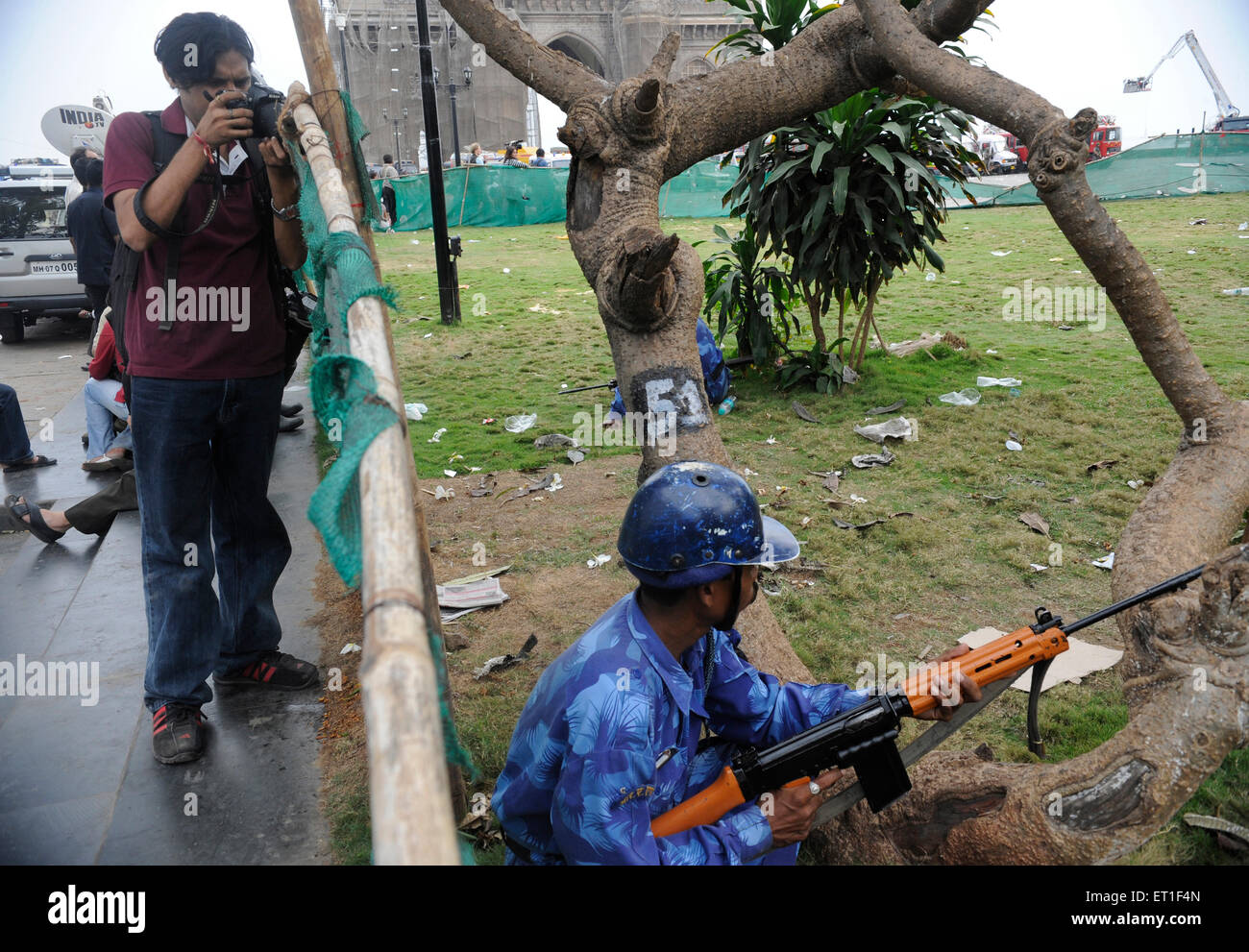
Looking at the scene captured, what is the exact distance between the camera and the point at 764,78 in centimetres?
369

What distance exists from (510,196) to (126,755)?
71.6 ft

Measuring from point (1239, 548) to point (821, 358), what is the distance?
559cm

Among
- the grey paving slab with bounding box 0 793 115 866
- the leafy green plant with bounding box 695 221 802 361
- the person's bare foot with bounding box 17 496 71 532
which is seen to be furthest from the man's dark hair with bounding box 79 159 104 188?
the grey paving slab with bounding box 0 793 115 866

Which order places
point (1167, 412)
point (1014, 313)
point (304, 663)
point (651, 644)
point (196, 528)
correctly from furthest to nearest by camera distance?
point (1014, 313), point (1167, 412), point (304, 663), point (196, 528), point (651, 644)

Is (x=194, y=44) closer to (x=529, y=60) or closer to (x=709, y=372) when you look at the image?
(x=529, y=60)

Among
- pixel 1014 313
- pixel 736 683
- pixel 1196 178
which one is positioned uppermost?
pixel 1196 178

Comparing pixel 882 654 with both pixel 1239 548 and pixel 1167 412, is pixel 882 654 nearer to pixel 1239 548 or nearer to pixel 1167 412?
pixel 1239 548

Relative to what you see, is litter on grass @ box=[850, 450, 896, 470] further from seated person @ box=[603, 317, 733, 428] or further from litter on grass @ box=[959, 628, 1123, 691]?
litter on grass @ box=[959, 628, 1123, 691]

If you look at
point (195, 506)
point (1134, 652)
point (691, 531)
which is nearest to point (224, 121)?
point (195, 506)

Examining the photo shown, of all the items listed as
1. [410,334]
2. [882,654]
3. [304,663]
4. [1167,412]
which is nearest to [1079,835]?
[882,654]

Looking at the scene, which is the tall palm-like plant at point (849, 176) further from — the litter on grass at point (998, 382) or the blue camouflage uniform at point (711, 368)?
the blue camouflage uniform at point (711, 368)

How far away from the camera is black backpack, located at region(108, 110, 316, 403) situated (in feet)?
9.11

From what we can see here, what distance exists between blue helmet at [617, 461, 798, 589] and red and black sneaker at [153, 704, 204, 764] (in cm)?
189

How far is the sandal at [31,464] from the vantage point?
673 centimetres
